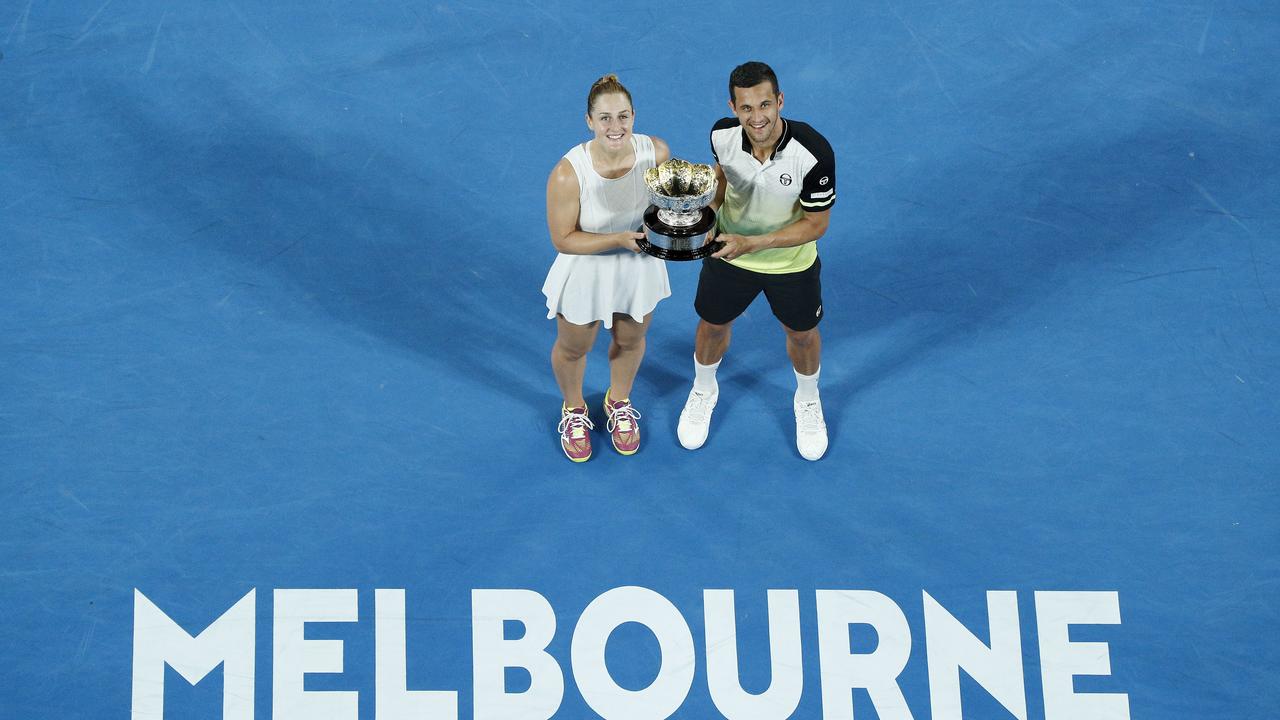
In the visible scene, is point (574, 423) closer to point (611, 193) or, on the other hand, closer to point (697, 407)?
point (697, 407)

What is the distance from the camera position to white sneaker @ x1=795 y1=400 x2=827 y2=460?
6262 mm

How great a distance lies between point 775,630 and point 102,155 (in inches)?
176

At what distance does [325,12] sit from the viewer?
788 cm

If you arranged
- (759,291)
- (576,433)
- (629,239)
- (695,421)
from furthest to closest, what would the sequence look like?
1. (695,421)
2. (576,433)
3. (759,291)
4. (629,239)

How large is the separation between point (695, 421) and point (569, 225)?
147 centimetres

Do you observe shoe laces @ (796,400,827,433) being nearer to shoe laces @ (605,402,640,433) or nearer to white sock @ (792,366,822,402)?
white sock @ (792,366,822,402)

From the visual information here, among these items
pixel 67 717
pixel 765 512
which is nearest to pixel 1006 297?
pixel 765 512

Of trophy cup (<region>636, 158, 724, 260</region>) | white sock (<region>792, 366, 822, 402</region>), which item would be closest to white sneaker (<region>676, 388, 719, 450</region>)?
white sock (<region>792, 366, 822, 402</region>)

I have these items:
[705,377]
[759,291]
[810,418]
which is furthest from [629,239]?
[810,418]

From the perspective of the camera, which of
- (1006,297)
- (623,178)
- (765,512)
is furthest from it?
(1006,297)

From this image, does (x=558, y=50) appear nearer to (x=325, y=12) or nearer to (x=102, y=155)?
(x=325, y=12)

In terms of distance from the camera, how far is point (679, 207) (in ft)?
16.5

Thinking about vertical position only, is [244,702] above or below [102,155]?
below

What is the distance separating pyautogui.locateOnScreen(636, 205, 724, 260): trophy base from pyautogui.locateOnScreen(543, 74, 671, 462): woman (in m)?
0.10
